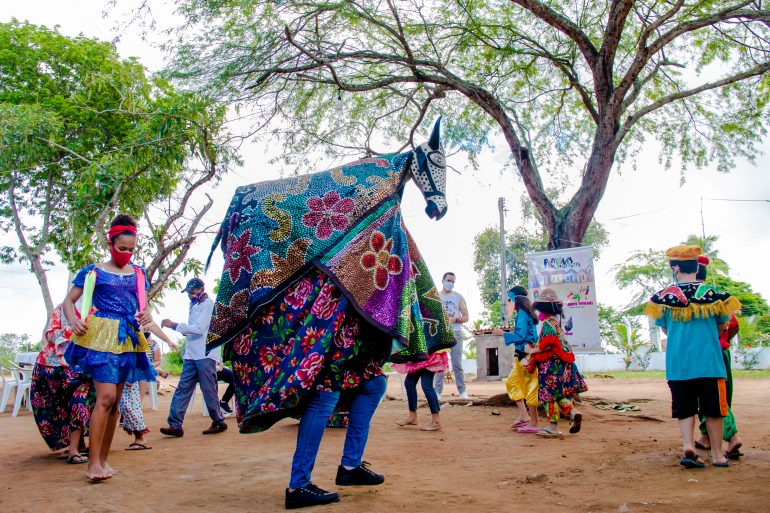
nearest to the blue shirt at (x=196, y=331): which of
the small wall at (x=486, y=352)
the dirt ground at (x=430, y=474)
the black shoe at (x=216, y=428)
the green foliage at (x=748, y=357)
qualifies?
the black shoe at (x=216, y=428)

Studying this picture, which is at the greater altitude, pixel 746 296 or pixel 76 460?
pixel 746 296

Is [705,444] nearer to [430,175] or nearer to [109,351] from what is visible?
[430,175]

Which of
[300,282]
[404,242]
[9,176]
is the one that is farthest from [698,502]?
[9,176]

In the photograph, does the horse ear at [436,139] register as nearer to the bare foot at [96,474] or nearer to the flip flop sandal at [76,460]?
the bare foot at [96,474]

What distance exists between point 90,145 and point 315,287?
1896 centimetres

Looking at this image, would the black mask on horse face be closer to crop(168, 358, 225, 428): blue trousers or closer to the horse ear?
the horse ear

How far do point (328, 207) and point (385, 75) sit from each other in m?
8.66

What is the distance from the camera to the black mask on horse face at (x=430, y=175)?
3.86m

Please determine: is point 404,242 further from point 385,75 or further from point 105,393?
point 385,75

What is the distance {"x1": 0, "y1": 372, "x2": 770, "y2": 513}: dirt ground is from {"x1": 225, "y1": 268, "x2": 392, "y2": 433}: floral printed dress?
0.56m

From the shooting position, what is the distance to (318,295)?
3.50m

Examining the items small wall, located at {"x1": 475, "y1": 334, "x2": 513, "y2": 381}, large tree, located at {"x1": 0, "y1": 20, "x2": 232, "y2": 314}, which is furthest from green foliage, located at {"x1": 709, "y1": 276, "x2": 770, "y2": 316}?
large tree, located at {"x1": 0, "y1": 20, "x2": 232, "y2": 314}

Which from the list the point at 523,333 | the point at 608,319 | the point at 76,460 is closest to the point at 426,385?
the point at 523,333

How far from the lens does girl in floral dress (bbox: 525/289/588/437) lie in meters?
6.53
